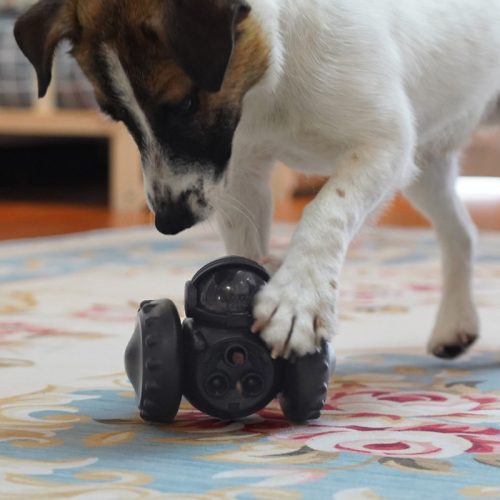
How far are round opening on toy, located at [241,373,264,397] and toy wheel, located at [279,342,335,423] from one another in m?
0.04

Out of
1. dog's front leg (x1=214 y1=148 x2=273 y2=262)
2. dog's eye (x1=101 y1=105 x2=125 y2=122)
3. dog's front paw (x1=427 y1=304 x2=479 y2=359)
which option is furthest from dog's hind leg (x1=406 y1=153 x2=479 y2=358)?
dog's eye (x1=101 y1=105 x2=125 y2=122)

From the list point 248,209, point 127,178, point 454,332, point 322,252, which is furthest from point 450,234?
point 127,178

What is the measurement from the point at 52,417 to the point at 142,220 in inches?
118

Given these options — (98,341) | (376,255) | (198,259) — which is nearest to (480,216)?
(376,255)

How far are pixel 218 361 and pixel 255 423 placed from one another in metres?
0.12

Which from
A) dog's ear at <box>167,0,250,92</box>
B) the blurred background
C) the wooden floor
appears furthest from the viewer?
the blurred background

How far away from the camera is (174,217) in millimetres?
1494

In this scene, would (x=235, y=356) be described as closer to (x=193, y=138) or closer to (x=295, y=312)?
(x=295, y=312)

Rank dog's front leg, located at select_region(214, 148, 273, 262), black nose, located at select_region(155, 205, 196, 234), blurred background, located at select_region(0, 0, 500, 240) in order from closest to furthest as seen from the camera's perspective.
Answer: black nose, located at select_region(155, 205, 196, 234) → dog's front leg, located at select_region(214, 148, 273, 262) → blurred background, located at select_region(0, 0, 500, 240)

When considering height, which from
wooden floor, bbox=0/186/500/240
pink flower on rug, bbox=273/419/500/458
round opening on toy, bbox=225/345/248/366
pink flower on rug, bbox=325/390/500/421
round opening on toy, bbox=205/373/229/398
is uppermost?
wooden floor, bbox=0/186/500/240

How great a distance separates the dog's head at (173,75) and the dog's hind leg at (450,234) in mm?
674

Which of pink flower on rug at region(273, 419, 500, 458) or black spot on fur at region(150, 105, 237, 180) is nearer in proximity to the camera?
pink flower on rug at region(273, 419, 500, 458)

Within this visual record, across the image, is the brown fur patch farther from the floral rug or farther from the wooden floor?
the wooden floor

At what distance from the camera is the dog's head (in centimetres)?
139
